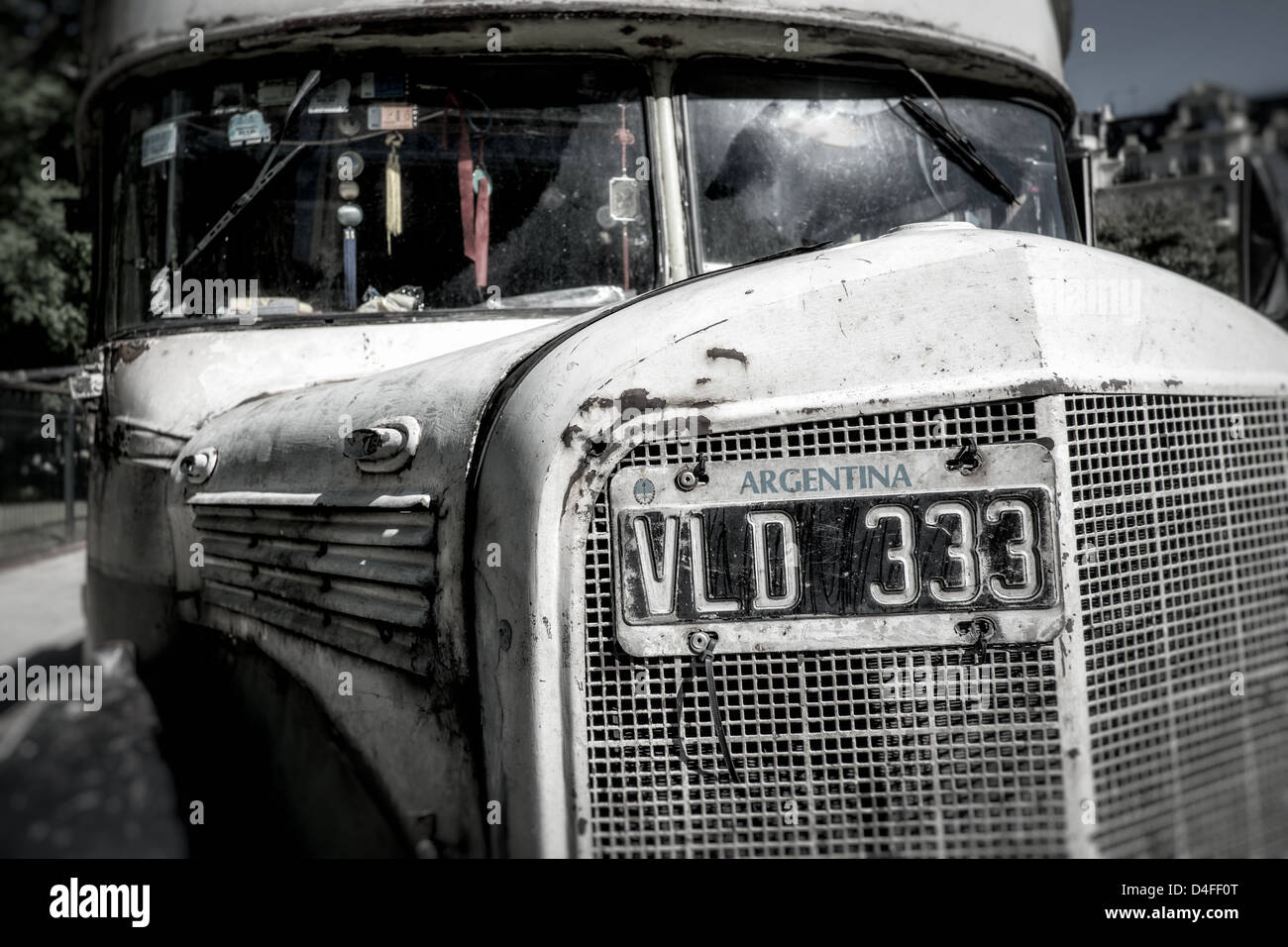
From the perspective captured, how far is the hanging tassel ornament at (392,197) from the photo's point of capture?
299 centimetres

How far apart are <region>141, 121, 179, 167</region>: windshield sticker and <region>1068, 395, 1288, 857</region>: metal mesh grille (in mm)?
2514

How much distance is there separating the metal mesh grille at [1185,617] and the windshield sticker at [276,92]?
2.27 m

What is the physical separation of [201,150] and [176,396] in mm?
674

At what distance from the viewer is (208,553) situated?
2.84 metres

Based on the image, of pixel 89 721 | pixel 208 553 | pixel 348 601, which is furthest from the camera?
pixel 89 721

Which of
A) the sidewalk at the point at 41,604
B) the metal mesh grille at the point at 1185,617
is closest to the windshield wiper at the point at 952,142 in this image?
the metal mesh grille at the point at 1185,617

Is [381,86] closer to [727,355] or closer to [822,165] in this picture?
[822,165]

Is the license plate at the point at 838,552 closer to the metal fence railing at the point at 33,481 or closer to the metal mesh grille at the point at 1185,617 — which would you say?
the metal mesh grille at the point at 1185,617

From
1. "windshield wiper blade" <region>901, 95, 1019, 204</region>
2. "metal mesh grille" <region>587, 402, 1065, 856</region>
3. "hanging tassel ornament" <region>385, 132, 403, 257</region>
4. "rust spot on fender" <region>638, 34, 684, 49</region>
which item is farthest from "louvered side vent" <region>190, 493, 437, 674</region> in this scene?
"windshield wiper blade" <region>901, 95, 1019, 204</region>

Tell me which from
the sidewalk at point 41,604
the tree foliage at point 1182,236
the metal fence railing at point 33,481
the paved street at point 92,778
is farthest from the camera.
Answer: the tree foliage at point 1182,236

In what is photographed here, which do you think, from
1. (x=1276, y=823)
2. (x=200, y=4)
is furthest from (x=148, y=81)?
(x=1276, y=823)

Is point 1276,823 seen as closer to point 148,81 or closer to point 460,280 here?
point 460,280

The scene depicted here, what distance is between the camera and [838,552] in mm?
1725

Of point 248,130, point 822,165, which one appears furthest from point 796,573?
point 248,130
